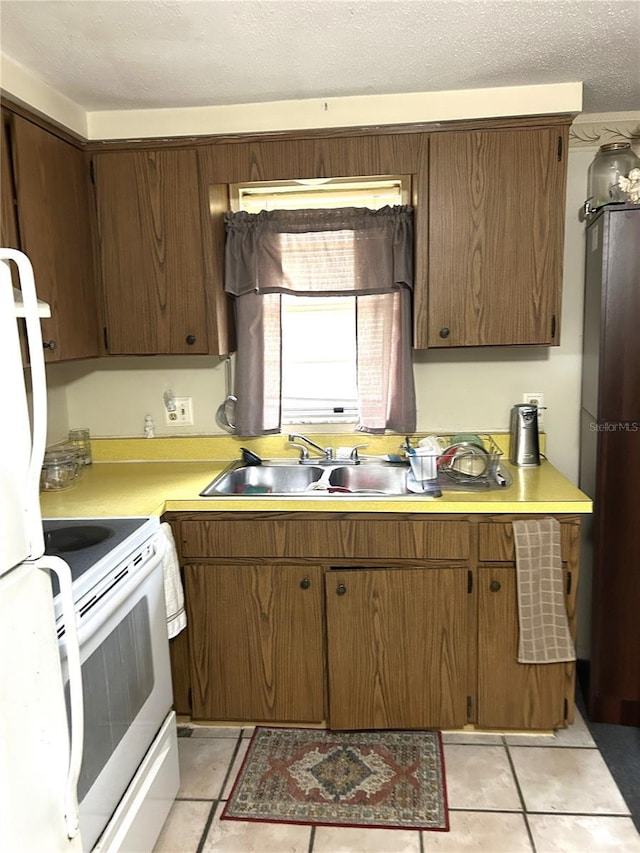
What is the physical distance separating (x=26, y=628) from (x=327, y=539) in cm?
124

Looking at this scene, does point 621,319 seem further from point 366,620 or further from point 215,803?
point 215,803

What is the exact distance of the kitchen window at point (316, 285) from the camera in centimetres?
269

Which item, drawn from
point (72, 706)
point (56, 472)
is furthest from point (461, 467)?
point (72, 706)

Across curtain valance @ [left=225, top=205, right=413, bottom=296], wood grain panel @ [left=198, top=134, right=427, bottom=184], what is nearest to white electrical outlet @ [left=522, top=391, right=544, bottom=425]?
curtain valance @ [left=225, top=205, right=413, bottom=296]

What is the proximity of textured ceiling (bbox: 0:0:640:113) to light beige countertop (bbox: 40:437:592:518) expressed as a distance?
1.36 m

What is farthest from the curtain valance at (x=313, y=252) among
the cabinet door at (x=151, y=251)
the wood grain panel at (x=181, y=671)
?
the wood grain panel at (x=181, y=671)

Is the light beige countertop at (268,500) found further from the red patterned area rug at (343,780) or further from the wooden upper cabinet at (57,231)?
the red patterned area rug at (343,780)

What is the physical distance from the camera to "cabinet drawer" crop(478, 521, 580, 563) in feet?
7.36

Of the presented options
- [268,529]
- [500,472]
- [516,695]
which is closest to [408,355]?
[500,472]

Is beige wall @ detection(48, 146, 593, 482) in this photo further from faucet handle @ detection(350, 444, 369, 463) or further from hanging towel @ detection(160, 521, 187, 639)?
hanging towel @ detection(160, 521, 187, 639)

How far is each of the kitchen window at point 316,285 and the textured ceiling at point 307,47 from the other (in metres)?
0.45

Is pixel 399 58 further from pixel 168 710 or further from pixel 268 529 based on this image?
pixel 168 710

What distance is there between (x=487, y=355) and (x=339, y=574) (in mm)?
1107

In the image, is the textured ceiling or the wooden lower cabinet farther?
the wooden lower cabinet
